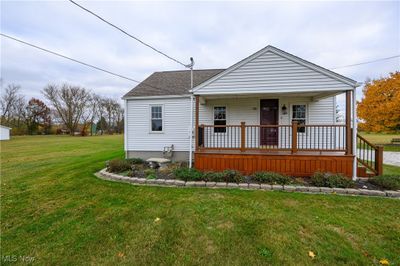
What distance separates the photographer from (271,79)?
6117 millimetres

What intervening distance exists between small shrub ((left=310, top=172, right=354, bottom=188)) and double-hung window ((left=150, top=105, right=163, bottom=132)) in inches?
260

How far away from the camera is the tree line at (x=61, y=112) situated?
4216 cm

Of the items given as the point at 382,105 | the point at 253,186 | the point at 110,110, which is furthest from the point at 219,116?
the point at 110,110

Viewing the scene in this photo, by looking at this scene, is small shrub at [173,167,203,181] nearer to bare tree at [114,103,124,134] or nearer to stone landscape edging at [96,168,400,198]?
stone landscape edging at [96,168,400,198]

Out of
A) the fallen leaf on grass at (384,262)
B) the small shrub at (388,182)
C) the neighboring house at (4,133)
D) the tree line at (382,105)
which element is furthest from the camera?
the neighboring house at (4,133)

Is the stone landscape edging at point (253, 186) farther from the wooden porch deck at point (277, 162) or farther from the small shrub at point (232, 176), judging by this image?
the wooden porch deck at point (277, 162)

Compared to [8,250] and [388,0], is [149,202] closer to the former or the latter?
[8,250]

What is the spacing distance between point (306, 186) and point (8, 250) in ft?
20.9

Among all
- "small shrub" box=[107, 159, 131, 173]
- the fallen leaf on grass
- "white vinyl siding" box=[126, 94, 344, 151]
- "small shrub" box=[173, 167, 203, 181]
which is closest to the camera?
the fallen leaf on grass

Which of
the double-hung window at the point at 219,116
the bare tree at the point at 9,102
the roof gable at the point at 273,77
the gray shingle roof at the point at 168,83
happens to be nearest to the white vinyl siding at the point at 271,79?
the roof gable at the point at 273,77

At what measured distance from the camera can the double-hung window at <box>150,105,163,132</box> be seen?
8742mm

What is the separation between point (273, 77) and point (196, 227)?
537 centimetres

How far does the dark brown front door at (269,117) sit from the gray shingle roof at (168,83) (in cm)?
300

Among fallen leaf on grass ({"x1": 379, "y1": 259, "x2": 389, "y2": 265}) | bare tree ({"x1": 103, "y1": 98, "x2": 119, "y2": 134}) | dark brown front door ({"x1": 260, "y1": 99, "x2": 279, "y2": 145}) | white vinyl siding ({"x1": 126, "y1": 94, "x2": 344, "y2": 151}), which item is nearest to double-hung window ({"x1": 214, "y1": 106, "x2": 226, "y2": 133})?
white vinyl siding ({"x1": 126, "y1": 94, "x2": 344, "y2": 151})
